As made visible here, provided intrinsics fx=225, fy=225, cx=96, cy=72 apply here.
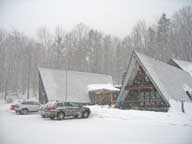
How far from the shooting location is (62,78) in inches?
909

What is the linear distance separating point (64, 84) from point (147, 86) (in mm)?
9266

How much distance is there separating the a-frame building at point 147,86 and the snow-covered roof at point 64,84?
602cm

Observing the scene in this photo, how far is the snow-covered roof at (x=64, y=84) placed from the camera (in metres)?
20.9

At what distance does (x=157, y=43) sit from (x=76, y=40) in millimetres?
10877

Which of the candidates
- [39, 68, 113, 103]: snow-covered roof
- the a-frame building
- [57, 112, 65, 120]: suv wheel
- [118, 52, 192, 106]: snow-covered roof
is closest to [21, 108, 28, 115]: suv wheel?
[39, 68, 113, 103]: snow-covered roof

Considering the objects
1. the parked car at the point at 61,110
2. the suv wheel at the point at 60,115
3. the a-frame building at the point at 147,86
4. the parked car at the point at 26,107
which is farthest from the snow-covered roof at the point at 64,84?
the suv wheel at the point at 60,115

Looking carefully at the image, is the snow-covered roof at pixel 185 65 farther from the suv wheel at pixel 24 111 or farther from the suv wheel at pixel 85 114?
the suv wheel at pixel 24 111

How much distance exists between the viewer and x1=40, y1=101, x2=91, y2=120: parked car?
1249cm

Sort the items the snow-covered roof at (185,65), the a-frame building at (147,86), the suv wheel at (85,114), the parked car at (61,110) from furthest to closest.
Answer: the snow-covered roof at (185,65) → the a-frame building at (147,86) → the suv wheel at (85,114) → the parked car at (61,110)

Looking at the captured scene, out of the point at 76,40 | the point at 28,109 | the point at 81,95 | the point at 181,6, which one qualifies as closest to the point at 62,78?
the point at 81,95

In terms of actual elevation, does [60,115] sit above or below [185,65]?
below

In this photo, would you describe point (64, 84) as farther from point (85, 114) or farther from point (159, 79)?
point (159, 79)

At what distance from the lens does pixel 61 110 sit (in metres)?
12.7

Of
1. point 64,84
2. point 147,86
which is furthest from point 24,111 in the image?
point 147,86
